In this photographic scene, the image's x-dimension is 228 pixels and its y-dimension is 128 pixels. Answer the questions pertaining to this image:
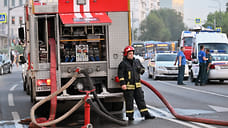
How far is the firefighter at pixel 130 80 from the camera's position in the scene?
10312 millimetres

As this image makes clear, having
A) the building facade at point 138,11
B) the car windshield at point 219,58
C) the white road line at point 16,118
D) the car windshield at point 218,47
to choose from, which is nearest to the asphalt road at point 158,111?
the white road line at point 16,118

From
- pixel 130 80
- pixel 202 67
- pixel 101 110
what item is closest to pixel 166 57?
pixel 202 67

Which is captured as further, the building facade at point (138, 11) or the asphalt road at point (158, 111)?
the building facade at point (138, 11)

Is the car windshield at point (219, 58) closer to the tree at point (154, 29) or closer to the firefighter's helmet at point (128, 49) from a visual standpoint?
the firefighter's helmet at point (128, 49)

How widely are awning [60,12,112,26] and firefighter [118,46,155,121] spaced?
0.82m

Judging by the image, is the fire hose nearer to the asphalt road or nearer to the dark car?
the asphalt road

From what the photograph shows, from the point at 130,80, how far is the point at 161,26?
119 metres

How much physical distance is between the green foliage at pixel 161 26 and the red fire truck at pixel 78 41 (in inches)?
A: 4558

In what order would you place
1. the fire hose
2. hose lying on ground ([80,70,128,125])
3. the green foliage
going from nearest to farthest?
the fire hose < hose lying on ground ([80,70,128,125]) < the green foliage

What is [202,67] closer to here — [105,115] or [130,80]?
[130,80]

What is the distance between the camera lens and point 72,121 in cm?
1096

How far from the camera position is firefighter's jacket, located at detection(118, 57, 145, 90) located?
10.3 metres

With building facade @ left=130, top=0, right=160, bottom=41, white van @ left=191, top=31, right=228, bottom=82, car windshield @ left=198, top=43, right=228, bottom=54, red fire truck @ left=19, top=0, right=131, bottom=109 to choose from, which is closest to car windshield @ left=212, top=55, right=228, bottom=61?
white van @ left=191, top=31, right=228, bottom=82

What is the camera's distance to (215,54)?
2292 centimetres
